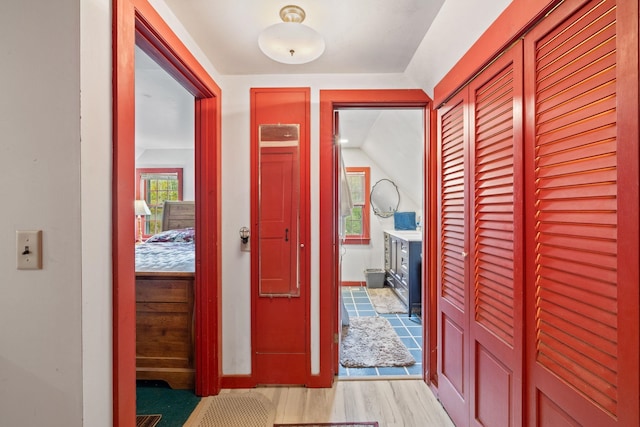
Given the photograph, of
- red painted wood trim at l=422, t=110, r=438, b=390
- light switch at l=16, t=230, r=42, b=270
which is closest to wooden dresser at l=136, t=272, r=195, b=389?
light switch at l=16, t=230, r=42, b=270

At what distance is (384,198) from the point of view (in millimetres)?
4832

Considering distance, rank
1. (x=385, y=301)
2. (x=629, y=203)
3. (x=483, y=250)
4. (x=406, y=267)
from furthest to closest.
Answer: (x=385, y=301)
(x=406, y=267)
(x=483, y=250)
(x=629, y=203)

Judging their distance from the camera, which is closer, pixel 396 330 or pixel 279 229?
pixel 279 229

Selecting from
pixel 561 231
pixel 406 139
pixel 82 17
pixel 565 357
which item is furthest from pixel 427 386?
pixel 82 17

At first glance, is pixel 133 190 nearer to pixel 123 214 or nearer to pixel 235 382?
pixel 123 214

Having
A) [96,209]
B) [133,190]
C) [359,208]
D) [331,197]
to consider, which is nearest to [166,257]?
[331,197]

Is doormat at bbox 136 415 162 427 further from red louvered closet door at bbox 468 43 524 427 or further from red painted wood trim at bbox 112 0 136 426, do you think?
red louvered closet door at bbox 468 43 524 427

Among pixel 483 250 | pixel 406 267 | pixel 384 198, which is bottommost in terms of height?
pixel 406 267

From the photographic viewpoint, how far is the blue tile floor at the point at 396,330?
227 centimetres

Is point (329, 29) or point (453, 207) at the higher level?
point (329, 29)

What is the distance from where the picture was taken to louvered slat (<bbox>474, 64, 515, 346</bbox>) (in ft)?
4.09

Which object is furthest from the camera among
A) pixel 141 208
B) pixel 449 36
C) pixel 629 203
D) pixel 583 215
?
pixel 141 208

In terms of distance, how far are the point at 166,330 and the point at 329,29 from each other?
7.40 ft

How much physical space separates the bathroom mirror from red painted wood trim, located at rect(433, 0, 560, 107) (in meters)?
3.01
